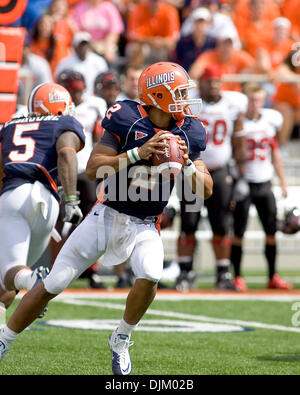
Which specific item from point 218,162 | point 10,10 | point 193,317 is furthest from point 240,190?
point 10,10

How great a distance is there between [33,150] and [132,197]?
1.11 m

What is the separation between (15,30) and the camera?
8.41 metres

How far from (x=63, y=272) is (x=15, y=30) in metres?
4.41

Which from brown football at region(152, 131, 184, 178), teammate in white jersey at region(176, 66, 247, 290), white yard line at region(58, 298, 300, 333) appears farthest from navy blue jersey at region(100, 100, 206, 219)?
teammate in white jersey at region(176, 66, 247, 290)

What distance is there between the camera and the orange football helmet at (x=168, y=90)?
4668mm

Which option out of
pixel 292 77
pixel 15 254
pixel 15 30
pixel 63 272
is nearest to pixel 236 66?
pixel 292 77

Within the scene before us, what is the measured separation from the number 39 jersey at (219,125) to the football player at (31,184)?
10.6ft

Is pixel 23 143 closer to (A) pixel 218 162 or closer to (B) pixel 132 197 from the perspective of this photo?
(B) pixel 132 197

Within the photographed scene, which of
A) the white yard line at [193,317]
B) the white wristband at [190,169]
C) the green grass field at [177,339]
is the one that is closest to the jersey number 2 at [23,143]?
the green grass field at [177,339]

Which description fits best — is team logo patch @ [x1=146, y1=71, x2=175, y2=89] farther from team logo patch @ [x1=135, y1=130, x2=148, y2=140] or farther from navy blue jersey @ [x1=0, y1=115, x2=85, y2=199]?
navy blue jersey @ [x1=0, y1=115, x2=85, y2=199]

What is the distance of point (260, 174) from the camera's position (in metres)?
9.22

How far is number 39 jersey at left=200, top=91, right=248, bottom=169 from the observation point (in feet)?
28.8

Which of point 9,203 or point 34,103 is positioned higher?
point 34,103
